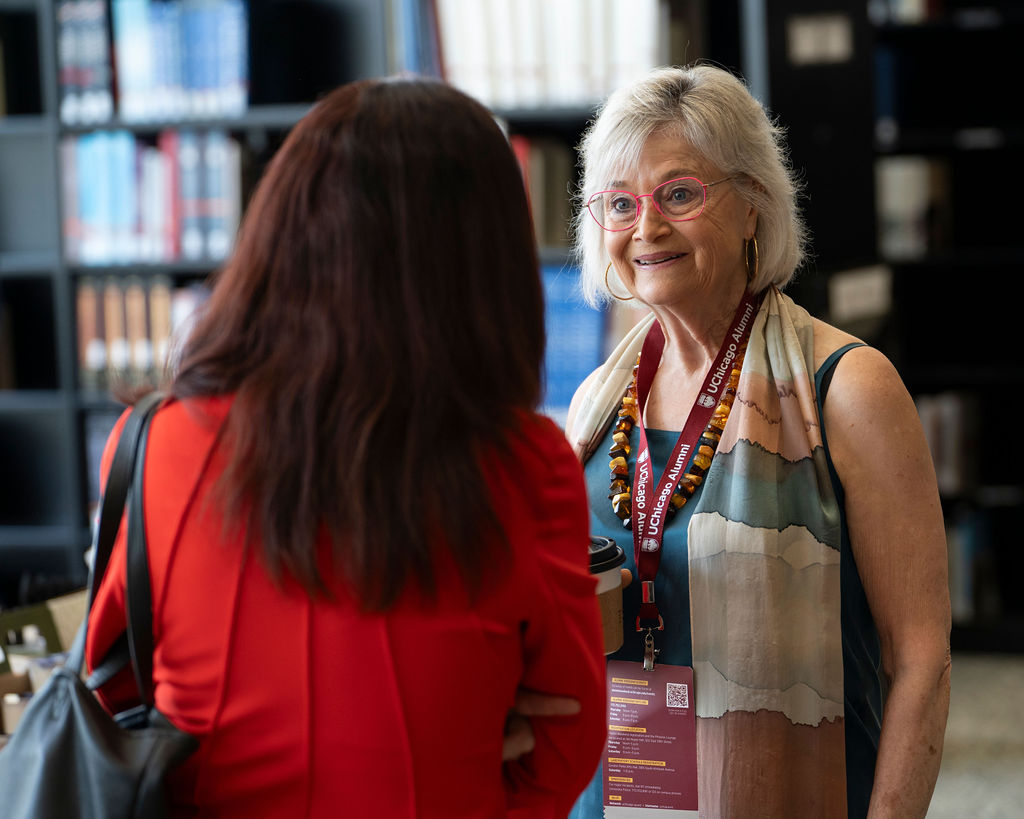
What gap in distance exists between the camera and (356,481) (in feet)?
2.73

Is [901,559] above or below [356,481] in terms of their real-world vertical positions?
below

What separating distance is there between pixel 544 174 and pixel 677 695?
7.16 ft

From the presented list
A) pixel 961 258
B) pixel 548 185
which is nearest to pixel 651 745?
pixel 548 185

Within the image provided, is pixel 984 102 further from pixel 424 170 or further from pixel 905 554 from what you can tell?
pixel 424 170

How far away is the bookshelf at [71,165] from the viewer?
11.0 feet

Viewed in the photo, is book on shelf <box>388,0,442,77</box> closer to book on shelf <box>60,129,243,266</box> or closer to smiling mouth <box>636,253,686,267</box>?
book on shelf <box>60,129,243,266</box>

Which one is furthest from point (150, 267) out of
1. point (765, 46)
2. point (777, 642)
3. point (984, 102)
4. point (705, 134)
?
point (984, 102)

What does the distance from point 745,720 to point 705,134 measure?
30.6 inches

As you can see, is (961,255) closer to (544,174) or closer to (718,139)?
(544,174)

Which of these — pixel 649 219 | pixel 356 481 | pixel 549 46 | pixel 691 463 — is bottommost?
pixel 691 463

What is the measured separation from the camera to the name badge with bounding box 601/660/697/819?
4.50ft

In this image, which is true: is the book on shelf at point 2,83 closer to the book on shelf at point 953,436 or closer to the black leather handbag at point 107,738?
the black leather handbag at point 107,738

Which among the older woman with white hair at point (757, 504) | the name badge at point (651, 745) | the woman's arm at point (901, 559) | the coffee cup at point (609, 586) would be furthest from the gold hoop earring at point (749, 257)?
the name badge at point (651, 745)

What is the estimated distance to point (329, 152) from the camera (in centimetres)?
88
